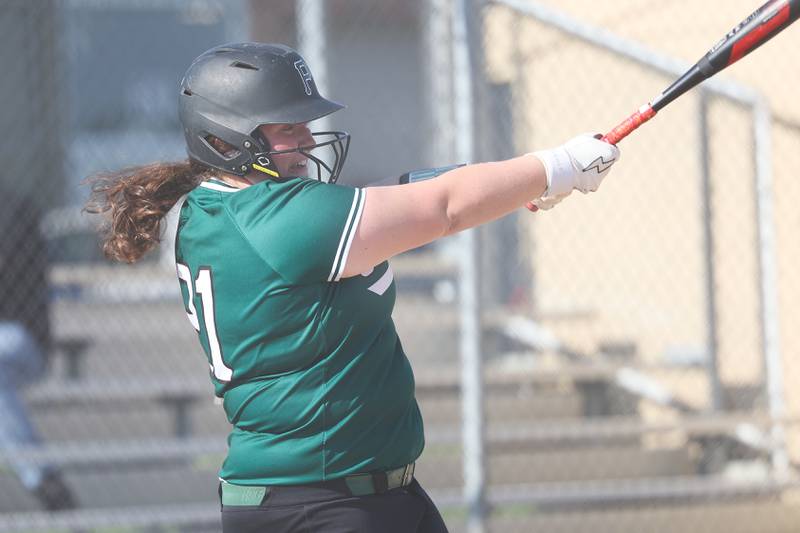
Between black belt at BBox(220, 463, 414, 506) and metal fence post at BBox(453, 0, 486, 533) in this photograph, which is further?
metal fence post at BBox(453, 0, 486, 533)

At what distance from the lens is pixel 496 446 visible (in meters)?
6.39

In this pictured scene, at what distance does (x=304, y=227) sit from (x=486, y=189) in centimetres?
43

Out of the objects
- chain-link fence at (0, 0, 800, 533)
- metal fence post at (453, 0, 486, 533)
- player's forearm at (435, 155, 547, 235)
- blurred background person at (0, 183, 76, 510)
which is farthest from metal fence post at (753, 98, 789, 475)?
blurred background person at (0, 183, 76, 510)

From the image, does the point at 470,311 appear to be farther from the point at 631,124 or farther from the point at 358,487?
the point at 358,487

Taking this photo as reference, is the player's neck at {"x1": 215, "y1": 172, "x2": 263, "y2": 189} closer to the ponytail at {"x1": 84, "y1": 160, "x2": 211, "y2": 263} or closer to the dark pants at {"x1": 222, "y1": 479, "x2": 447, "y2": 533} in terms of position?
the ponytail at {"x1": 84, "y1": 160, "x2": 211, "y2": 263}

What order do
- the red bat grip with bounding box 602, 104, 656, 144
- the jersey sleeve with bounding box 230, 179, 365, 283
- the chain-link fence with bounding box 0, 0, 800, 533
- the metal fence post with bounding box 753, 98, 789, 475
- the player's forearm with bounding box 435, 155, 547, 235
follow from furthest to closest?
the metal fence post with bounding box 753, 98, 789, 475
the chain-link fence with bounding box 0, 0, 800, 533
the red bat grip with bounding box 602, 104, 656, 144
the player's forearm with bounding box 435, 155, 547, 235
the jersey sleeve with bounding box 230, 179, 365, 283

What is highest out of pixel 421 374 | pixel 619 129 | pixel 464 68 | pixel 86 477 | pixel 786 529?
pixel 464 68

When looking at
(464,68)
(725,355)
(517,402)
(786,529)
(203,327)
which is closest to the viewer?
(203,327)

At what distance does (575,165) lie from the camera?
2.65 meters

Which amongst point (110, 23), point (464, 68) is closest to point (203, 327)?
point (464, 68)

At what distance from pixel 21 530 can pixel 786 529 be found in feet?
12.3

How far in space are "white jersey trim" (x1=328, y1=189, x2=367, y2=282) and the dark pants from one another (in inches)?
20.7

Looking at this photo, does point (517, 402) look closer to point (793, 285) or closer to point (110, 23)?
point (793, 285)

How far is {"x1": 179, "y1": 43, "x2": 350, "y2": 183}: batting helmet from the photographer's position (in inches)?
102
